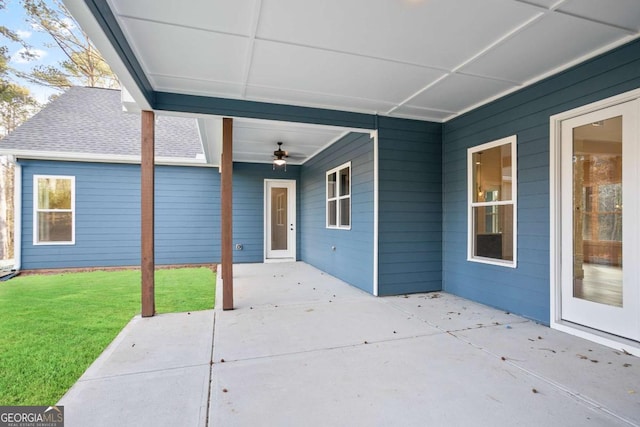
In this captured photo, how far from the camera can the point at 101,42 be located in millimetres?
2387

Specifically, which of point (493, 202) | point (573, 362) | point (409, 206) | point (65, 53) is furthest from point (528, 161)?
point (65, 53)

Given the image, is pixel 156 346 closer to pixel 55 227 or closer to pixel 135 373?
pixel 135 373

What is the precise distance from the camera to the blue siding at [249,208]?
323 inches

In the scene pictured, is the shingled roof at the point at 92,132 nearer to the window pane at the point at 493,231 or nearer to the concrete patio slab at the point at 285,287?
the concrete patio slab at the point at 285,287

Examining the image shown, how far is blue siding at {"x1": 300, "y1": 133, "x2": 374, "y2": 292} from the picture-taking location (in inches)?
199

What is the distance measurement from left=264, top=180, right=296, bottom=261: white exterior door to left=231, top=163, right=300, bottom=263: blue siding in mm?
345

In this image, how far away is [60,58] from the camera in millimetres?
10914

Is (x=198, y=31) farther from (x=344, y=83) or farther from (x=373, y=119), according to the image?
(x=373, y=119)

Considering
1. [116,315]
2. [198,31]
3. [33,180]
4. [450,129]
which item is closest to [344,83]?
[198,31]

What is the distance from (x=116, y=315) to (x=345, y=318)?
8.94 ft

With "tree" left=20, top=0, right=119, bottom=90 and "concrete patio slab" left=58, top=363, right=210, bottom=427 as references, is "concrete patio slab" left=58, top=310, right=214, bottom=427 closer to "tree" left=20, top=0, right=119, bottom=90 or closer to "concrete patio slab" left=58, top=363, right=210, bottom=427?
"concrete patio slab" left=58, top=363, right=210, bottom=427

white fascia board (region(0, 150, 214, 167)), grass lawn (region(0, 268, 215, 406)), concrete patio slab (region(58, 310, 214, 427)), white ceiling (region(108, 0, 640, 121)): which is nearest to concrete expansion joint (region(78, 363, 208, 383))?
concrete patio slab (region(58, 310, 214, 427))

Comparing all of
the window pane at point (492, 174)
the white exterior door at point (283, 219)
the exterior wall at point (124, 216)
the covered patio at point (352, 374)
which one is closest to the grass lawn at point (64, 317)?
the covered patio at point (352, 374)

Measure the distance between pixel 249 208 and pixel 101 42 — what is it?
6.02 metres
